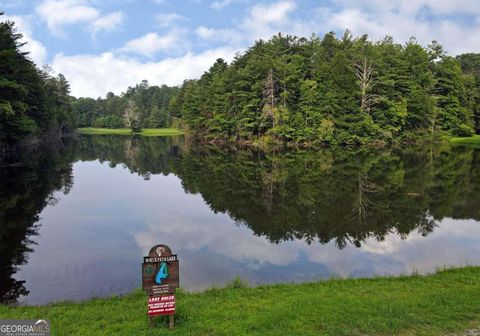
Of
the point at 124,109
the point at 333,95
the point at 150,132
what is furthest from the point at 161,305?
the point at 124,109

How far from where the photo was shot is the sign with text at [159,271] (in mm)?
6504

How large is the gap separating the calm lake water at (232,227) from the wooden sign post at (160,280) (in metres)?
3.78

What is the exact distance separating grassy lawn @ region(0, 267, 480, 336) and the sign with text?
744 millimetres

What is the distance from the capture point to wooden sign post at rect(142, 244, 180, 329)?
6.52 m

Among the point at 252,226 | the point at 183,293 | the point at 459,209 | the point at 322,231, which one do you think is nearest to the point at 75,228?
the point at 252,226

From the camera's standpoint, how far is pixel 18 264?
39.0ft

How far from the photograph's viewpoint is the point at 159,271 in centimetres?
660

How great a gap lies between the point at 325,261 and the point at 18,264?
31.9 ft

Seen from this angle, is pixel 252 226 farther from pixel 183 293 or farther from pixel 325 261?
pixel 183 293

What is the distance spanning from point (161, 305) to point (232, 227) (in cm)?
987

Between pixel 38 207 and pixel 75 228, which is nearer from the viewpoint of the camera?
pixel 75 228

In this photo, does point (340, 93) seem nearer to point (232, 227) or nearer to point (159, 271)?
point (232, 227)

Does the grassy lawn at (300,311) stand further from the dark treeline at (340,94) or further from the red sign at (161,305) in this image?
the dark treeline at (340,94)

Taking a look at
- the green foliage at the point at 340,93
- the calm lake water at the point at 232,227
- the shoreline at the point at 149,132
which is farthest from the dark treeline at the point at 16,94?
the shoreline at the point at 149,132
